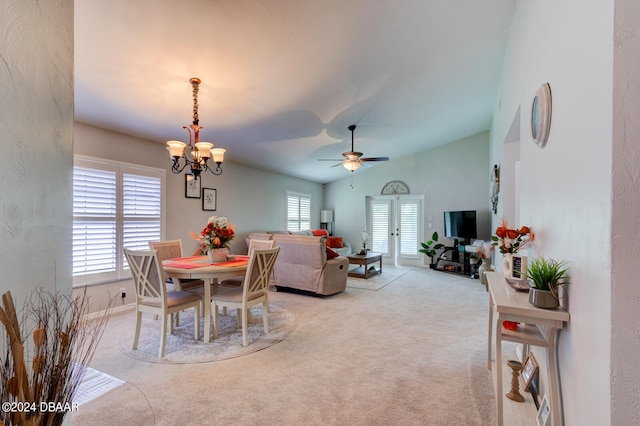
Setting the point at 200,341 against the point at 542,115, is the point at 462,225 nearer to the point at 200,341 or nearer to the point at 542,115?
the point at 542,115

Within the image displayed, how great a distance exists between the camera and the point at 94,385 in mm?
2293

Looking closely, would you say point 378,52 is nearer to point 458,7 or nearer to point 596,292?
point 458,7

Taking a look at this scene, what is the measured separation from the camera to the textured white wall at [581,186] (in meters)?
1.08

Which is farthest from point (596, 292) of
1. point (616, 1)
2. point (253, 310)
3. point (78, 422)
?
point (253, 310)

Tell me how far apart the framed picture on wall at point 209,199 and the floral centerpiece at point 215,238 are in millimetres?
2117

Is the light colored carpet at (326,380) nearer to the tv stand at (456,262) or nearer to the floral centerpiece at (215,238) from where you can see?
the floral centerpiece at (215,238)

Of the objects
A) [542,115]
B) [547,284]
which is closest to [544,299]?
[547,284]

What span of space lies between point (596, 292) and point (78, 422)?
2.85 metres

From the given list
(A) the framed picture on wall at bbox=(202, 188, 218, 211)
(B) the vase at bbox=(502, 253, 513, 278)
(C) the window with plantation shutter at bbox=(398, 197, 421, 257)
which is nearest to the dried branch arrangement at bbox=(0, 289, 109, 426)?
(B) the vase at bbox=(502, 253, 513, 278)

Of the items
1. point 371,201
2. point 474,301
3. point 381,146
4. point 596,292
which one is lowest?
point 474,301

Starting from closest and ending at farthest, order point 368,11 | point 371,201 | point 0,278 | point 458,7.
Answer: point 0,278
point 368,11
point 458,7
point 371,201

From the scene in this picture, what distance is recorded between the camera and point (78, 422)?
1888 millimetres

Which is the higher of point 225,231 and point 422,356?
point 225,231

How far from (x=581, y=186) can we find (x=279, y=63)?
275 cm
